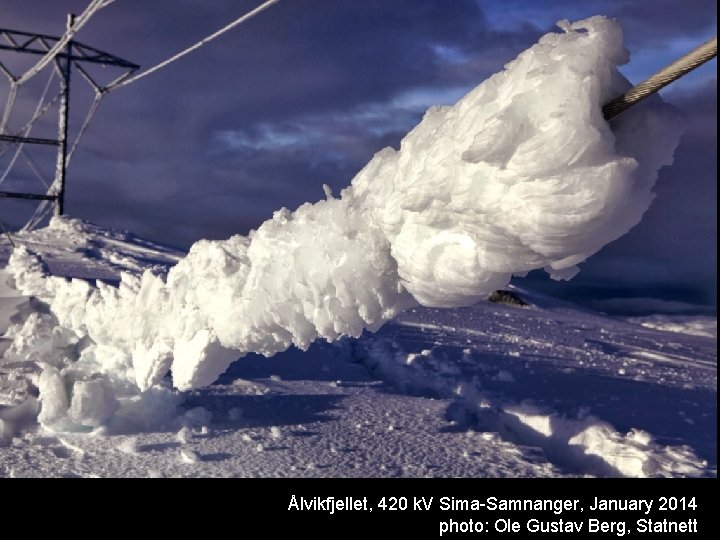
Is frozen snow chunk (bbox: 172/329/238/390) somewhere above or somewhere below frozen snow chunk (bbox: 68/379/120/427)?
above

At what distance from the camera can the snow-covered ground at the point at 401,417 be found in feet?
13.5

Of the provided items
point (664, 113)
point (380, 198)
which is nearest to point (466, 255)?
point (380, 198)

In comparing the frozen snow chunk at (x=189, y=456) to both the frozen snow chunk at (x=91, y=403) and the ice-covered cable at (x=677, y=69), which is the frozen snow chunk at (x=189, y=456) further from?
the ice-covered cable at (x=677, y=69)

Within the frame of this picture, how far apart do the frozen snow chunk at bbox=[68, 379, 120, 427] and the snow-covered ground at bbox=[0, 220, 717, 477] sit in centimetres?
11

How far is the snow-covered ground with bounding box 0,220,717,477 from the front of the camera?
4.13 meters

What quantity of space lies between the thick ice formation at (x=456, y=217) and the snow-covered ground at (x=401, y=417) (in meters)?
0.68

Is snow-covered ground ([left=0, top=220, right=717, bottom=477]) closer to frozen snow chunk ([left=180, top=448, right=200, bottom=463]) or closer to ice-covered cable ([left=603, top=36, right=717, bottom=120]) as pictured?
frozen snow chunk ([left=180, top=448, right=200, bottom=463])

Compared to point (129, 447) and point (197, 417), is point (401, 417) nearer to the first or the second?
point (197, 417)

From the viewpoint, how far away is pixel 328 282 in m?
3.09

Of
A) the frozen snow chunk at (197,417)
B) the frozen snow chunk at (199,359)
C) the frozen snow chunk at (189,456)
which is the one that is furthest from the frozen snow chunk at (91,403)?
the frozen snow chunk at (189,456)

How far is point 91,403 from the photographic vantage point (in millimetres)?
4426

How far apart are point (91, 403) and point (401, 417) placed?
241 centimetres

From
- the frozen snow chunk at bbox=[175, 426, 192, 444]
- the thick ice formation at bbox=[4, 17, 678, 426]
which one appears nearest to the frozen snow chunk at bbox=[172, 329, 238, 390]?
the thick ice formation at bbox=[4, 17, 678, 426]
